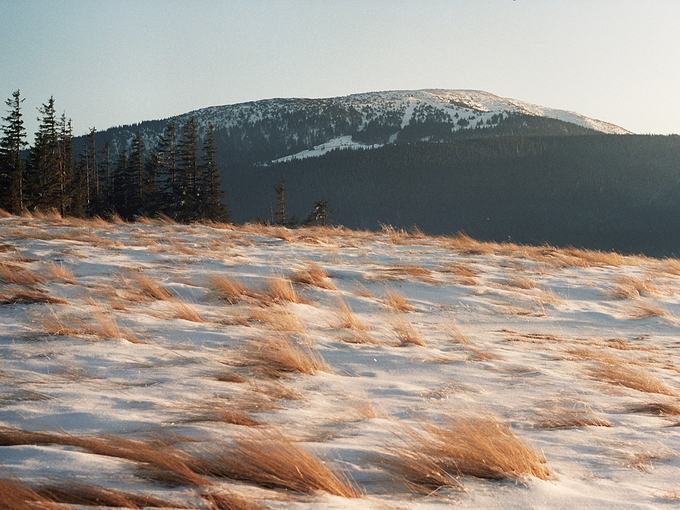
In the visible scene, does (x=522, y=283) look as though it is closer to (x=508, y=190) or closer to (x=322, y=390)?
(x=322, y=390)

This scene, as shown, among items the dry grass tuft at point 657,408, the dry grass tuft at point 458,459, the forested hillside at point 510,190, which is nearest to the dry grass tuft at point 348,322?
the dry grass tuft at point 657,408

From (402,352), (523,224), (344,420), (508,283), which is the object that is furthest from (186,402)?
(523,224)

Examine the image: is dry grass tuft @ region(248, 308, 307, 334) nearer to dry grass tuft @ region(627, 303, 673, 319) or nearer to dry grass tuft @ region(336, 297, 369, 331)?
dry grass tuft @ region(336, 297, 369, 331)

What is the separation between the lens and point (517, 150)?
16625 cm

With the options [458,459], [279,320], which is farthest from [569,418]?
[279,320]

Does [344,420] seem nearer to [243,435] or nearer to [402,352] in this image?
[243,435]

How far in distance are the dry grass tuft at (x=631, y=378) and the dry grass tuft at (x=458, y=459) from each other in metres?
1.44

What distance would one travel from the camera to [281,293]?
15.7 ft

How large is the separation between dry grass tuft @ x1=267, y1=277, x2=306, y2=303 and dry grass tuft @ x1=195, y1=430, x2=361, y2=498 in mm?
2946

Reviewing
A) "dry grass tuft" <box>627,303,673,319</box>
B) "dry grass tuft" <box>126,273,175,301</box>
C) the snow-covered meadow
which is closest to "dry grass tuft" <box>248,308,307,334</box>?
the snow-covered meadow

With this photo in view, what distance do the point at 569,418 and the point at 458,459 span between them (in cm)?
92

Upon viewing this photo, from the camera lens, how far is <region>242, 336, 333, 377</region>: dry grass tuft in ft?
9.86

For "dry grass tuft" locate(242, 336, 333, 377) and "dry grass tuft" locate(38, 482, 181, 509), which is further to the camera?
"dry grass tuft" locate(242, 336, 333, 377)

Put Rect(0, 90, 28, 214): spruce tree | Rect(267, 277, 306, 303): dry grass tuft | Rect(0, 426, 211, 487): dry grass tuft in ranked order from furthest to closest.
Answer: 1. Rect(0, 90, 28, 214): spruce tree
2. Rect(267, 277, 306, 303): dry grass tuft
3. Rect(0, 426, 211, 487): dry grass tuft
